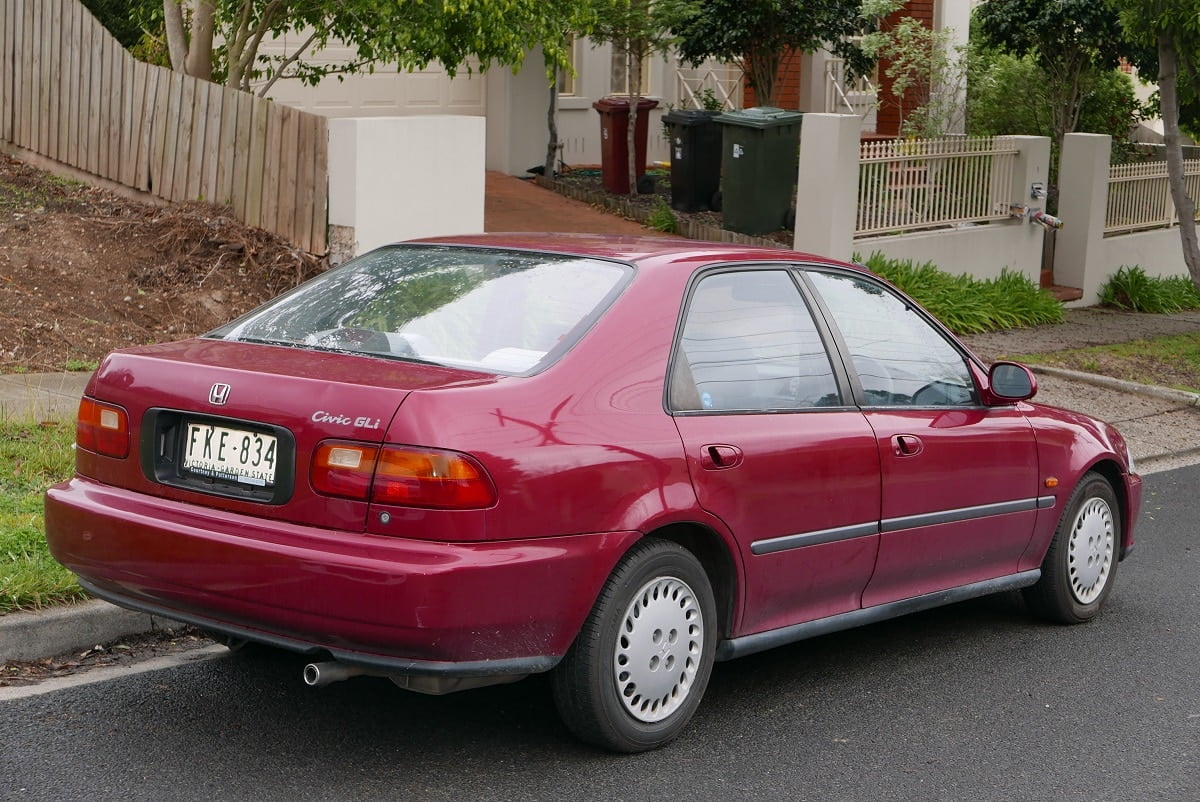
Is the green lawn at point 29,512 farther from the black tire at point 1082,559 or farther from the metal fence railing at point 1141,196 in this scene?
the metal fence railing at point 1141,196

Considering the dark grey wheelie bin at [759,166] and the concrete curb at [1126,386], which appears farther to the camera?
the dark grey wheelie bin at [759,166]

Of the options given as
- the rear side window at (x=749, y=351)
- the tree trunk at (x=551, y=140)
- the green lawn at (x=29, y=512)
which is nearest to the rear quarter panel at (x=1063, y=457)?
the rear side window at (x=749, y=351)

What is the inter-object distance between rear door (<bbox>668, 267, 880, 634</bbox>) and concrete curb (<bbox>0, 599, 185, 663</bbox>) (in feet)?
6.75

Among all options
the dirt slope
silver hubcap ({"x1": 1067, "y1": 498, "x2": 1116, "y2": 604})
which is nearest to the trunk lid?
silver hubcap ({"x1": 1067, "y1": 498, "x2": 1116, "y2": 604})

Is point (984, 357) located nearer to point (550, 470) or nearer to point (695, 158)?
point (695, 158)

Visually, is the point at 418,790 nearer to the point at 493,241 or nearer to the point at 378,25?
the point at 493,241

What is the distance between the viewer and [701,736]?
191 inches

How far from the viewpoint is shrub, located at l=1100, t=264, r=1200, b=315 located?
56.4 ft

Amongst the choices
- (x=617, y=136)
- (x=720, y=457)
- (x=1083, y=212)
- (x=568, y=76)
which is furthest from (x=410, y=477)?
(x=568, y=76)

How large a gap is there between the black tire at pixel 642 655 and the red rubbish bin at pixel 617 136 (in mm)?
13877

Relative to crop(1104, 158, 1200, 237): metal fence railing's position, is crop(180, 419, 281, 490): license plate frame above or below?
below

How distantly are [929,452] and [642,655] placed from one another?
1487 millimetres

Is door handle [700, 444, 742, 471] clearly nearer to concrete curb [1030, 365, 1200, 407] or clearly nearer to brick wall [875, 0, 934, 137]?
concrete curb [1030, 365, 1200, 407]

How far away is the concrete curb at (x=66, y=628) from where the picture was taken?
5121mm
